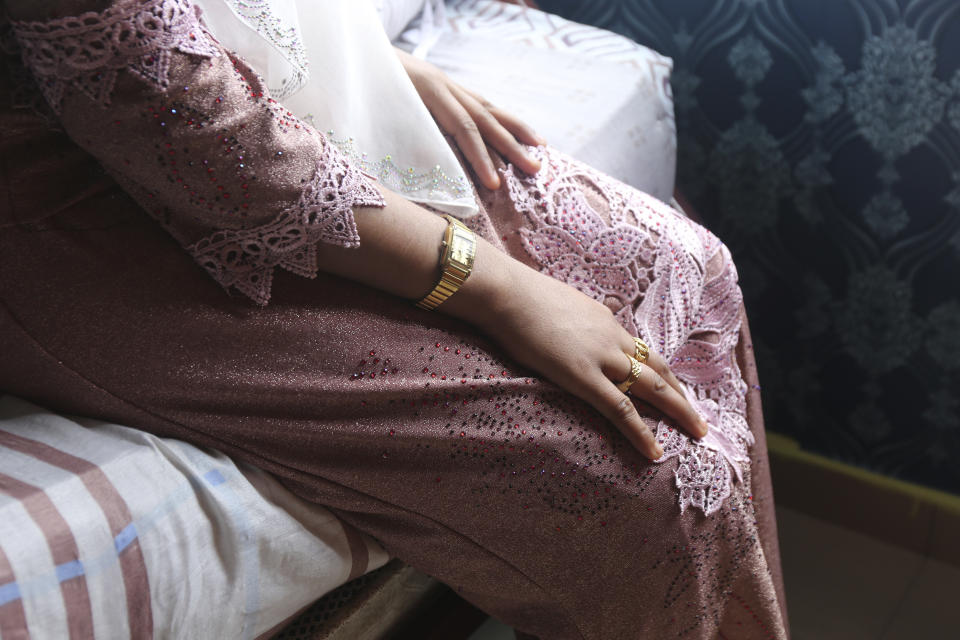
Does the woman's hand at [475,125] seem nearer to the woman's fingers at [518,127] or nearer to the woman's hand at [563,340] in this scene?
the woman's fingers at [518,127]

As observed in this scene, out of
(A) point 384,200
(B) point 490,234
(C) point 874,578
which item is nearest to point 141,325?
(A) point 384,200

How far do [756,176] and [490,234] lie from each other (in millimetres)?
753

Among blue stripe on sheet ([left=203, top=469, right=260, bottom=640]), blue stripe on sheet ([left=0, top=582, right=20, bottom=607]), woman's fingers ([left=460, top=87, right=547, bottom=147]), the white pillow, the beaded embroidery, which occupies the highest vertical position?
the white pillow

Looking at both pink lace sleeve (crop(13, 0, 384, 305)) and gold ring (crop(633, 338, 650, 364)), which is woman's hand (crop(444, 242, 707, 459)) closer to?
gold ring (crop(633, 338, 650, 364))

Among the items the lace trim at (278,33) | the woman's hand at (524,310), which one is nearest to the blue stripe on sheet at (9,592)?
Result: the woman's hand at (524,310)

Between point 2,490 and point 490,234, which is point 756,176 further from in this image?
point 2,490

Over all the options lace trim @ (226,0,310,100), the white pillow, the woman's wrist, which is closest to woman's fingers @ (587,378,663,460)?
the woman's wrist

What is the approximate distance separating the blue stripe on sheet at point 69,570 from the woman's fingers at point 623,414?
1.33 ft

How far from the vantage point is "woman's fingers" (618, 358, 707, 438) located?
0.74 m

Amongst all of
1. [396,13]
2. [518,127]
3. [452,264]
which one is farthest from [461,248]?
[396,13]

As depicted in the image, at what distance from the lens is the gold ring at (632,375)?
730 mm

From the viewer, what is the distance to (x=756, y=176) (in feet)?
4.47

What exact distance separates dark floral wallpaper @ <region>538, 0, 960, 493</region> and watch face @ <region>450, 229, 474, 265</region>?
82 centimetres

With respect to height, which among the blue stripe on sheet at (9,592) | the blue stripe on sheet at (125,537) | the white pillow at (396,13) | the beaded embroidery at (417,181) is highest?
the white pillow at (396,13)
